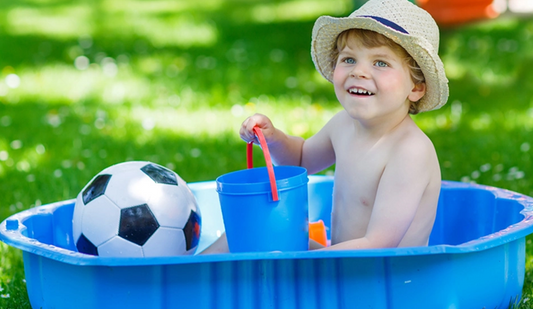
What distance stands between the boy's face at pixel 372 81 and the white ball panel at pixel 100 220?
874 mm

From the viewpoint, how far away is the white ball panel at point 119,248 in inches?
95.7

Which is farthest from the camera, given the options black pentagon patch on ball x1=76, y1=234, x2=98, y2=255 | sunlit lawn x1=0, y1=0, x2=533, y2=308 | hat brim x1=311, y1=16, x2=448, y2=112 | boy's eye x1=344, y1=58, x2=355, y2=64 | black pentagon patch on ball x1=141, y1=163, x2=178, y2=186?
sunlit lawn x1=0, y1=0, x2=533, y2=308

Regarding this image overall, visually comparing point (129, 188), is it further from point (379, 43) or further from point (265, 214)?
point (379, 43)

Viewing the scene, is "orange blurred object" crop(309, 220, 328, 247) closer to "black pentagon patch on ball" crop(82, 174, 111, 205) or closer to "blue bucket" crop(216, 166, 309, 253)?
"blue bucket" crop(216, 166, 309, 253)

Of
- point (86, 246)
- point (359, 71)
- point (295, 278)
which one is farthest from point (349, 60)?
point (86, 246)

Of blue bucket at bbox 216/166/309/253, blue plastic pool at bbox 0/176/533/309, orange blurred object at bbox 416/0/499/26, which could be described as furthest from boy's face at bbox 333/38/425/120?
orange blurred object at bbox 416/0/499/26

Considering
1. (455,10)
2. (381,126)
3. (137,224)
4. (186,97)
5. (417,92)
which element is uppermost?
(455,10)

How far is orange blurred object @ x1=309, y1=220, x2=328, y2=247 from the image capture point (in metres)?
2.88

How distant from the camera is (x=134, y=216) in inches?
96.4

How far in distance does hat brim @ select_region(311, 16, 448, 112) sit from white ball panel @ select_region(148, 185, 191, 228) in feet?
2.29

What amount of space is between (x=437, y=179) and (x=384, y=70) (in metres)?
0.41

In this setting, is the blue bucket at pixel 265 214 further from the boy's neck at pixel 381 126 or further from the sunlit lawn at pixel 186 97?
the sunlit lawn at pixel 186 97

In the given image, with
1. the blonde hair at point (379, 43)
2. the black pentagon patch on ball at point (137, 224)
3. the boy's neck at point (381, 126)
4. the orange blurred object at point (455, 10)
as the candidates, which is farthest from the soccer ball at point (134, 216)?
the orange blurred object at point (455, 10)

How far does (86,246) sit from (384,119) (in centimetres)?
111
